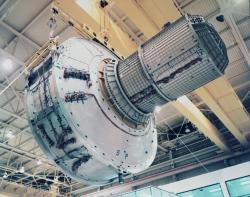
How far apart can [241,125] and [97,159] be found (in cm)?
837

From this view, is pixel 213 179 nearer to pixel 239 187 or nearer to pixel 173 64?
pixel 239 187

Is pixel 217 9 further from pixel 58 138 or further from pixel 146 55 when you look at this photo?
pixel 58 138

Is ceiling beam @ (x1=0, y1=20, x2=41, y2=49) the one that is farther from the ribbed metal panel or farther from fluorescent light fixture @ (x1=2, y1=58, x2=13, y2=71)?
the ribbed metal panel

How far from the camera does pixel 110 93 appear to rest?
2.08 metres

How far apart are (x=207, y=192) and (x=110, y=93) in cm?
1039

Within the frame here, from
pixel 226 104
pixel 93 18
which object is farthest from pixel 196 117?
pixel 93 18

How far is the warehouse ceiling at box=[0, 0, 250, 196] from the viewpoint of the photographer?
6938mm

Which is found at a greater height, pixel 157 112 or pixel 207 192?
pixel 157 112

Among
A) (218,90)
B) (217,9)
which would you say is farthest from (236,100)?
(217,9)

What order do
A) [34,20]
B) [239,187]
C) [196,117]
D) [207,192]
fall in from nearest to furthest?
[34,20], [196,117], [239,187], [207,192]

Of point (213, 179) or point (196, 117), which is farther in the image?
point (213, 179)

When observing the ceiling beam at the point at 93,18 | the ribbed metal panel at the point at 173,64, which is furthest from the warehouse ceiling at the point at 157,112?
the ribbed metal panel at the point at 173,64

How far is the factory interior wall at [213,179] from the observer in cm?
1030

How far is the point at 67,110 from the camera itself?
1.78 m
